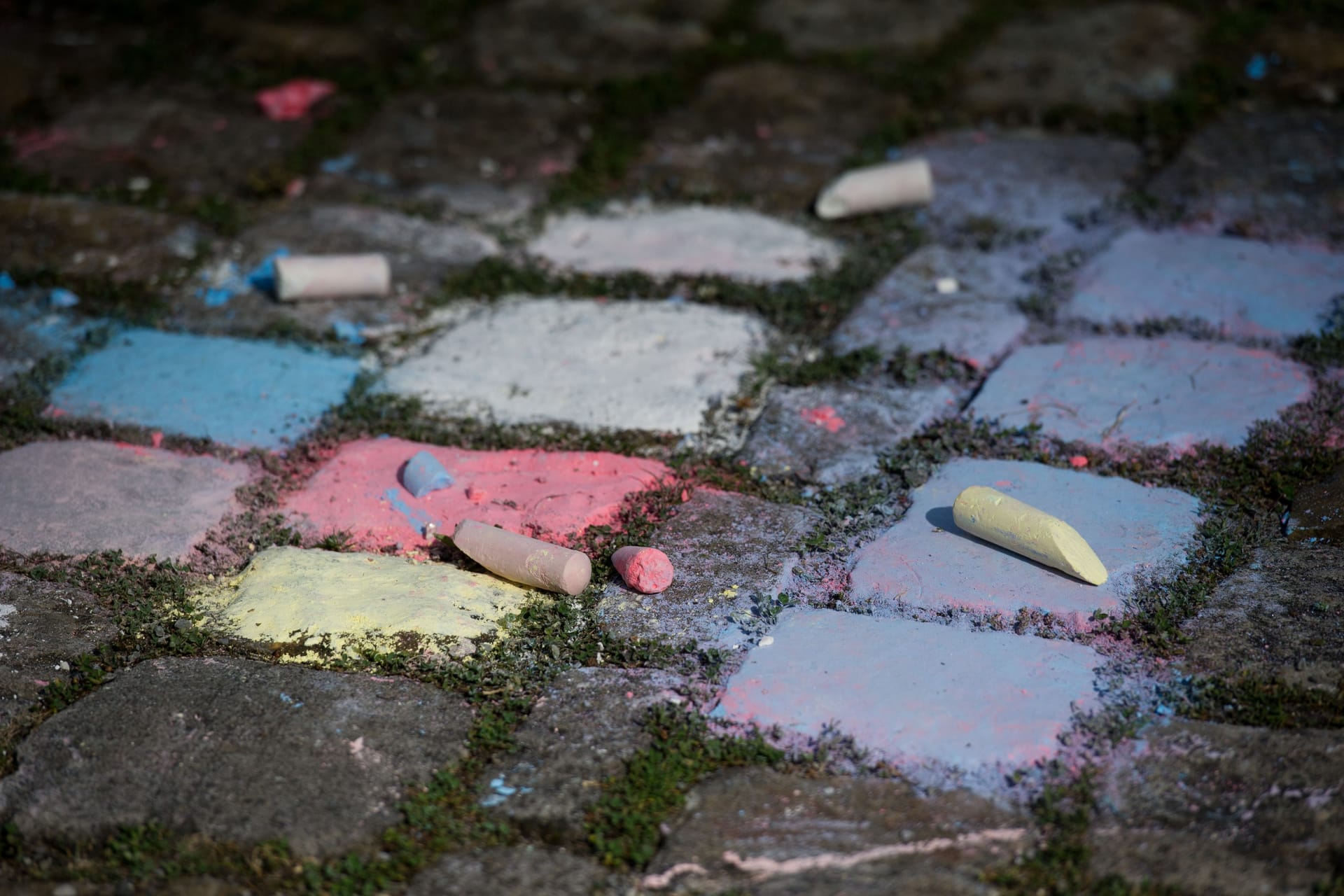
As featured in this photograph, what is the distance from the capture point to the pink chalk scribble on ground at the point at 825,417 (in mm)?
3018

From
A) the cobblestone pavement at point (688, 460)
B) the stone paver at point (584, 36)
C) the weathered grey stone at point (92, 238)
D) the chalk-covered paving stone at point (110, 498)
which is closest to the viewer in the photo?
the cobblestone pavement at point (688, 460)

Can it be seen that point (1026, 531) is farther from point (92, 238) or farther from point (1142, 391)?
point (92, 238)

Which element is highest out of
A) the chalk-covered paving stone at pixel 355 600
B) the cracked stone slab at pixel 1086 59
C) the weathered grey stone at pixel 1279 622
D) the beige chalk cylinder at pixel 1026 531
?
the cracked stone slab at pixel 1086 59

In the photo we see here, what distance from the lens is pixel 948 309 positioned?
11.5 ft

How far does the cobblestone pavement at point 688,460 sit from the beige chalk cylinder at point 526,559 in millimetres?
49

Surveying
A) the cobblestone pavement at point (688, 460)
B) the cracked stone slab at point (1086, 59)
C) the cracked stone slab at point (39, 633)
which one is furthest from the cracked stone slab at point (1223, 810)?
the cracked stone slab at point (1086, 59)

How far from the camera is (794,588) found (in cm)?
247

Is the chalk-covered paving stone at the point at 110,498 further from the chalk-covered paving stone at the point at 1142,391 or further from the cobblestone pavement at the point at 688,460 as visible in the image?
the chalk-covered paving stone at the point at 1142,391

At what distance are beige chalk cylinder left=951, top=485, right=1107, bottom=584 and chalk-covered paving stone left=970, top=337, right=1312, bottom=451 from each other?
514 mm

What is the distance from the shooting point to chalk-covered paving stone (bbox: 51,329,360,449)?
3.15 meters

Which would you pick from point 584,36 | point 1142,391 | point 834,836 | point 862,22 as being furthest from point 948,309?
point 584,36

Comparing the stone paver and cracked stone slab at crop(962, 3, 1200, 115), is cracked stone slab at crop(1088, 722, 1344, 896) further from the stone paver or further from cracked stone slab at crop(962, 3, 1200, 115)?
the stone paver

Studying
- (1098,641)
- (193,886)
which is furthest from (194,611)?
(1098,641)

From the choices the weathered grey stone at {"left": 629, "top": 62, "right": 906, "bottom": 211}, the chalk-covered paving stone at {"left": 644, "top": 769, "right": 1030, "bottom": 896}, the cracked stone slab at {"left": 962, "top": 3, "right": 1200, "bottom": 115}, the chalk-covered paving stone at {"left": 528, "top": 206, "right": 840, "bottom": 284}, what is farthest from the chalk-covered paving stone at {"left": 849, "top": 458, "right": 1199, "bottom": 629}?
the cracked stone slab at {"left": 962, "top": 3, "right": 1200, "bottom": 115}
